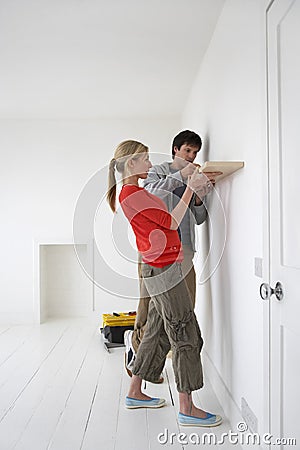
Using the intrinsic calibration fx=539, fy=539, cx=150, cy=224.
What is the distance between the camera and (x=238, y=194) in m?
2.64

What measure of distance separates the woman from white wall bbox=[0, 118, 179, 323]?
120 inches

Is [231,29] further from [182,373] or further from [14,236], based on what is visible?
[14,236]

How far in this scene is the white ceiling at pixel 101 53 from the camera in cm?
307

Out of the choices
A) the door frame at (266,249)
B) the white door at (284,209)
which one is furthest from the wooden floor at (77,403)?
the white door at (284,209)

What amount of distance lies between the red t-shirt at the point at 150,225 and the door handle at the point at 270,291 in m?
0.87

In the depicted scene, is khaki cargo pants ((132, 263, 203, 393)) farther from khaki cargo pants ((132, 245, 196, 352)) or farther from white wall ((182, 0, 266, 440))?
khaki cargo pants ((132, 245, 196, 352))

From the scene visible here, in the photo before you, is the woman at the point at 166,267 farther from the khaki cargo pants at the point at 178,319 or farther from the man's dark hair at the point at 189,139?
the man's dark hair at the point at 189,139

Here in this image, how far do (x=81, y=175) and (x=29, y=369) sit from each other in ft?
8.54

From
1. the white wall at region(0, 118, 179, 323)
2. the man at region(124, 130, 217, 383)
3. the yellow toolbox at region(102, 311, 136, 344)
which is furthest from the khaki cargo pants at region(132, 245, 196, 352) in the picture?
the white wall at region(0, 118, 179, 323)

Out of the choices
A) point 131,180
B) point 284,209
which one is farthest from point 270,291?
point 131,180

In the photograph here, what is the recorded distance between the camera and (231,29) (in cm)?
281

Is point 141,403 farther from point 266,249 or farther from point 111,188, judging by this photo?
point 266,249

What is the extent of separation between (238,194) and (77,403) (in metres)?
1.55

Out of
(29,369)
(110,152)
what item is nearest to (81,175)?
(110,152)
